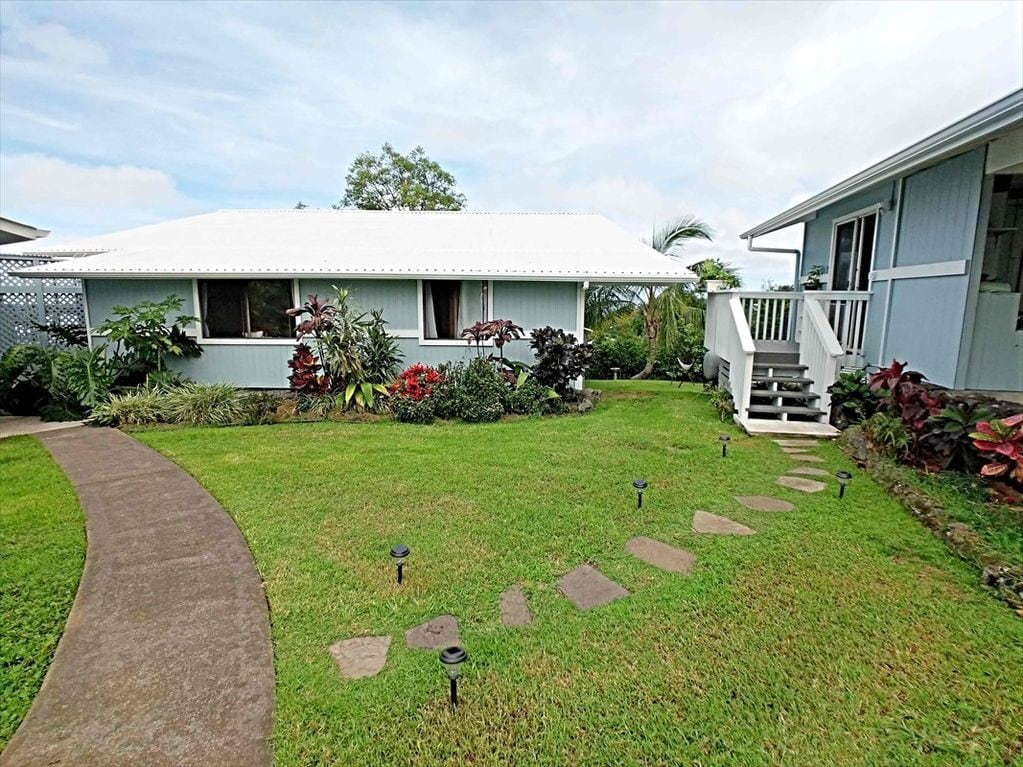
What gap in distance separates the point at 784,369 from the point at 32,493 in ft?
30.8

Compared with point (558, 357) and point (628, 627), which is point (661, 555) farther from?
point (558, 357)

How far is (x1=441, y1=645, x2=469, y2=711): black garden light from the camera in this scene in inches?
81.8

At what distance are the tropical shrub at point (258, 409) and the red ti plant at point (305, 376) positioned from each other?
0.45 m

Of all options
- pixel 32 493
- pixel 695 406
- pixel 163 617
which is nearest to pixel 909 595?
pixel 163 617

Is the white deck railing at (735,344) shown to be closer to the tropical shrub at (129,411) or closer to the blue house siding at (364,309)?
the blue house siding at (364,309)

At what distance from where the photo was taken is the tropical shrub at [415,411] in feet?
25.2

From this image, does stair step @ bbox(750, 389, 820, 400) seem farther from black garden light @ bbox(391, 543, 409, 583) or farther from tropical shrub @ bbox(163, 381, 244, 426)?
tropical shrub @ bbox(163, 381, 244, 426)

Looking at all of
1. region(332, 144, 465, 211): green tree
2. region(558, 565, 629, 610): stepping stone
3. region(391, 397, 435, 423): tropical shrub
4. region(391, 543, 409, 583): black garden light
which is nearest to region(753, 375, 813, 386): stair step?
region(391, 397, 435, 423): tropical shrub

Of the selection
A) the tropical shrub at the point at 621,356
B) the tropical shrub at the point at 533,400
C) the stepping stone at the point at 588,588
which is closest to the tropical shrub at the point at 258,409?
the tropical shrub at the point at 533,400

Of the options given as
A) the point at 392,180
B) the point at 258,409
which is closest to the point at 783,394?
the point at 258,409

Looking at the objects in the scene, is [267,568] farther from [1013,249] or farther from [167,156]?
[167,156]

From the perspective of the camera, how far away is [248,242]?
10.2 meters

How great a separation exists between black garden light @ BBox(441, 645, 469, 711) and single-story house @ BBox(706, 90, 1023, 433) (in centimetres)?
565

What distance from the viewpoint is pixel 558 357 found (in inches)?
336
